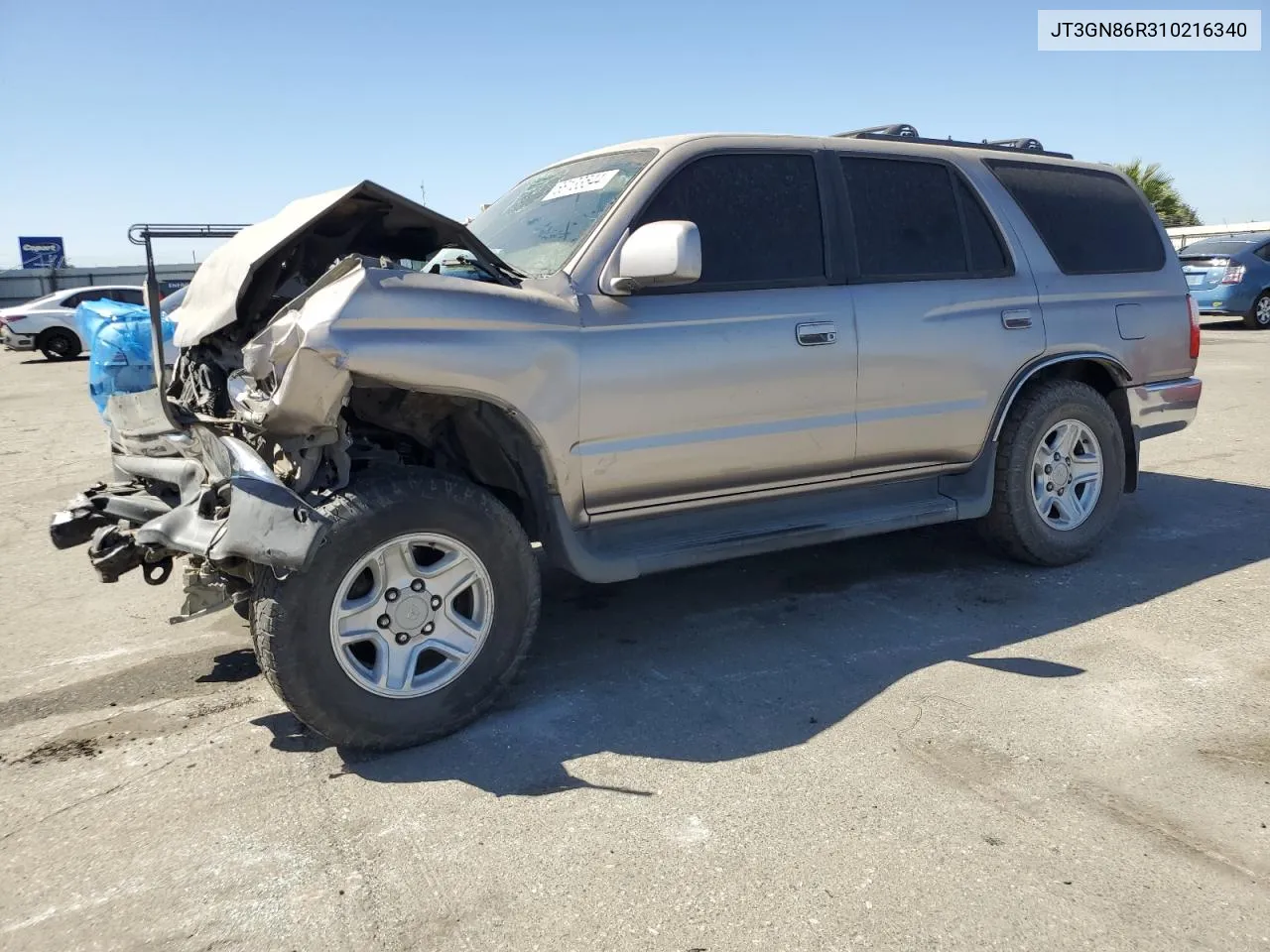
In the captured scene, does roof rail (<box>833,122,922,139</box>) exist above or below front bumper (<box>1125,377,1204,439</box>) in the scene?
above

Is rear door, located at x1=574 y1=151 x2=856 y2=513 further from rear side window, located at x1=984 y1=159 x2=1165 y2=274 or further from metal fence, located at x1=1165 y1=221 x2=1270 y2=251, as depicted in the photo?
metal fence, located at x1=1165 y1=221 x2=1270 y2=251

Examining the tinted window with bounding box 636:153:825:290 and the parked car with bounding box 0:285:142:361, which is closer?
the tinted window with bounding box 636:153:825:290

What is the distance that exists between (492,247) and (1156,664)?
3.21 metres

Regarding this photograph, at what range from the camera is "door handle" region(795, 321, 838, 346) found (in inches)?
158

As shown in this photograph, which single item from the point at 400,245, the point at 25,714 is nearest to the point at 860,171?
the point at 400,245

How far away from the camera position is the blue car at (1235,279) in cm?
1709

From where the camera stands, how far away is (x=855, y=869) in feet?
8.46

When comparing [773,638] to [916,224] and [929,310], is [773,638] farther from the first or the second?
[916,224]

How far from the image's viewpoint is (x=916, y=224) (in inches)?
178

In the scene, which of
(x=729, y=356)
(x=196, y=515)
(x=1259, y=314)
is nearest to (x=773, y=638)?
(x=729, y=356)

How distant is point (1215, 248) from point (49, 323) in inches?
873

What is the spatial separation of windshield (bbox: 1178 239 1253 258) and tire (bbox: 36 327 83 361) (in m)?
21.3

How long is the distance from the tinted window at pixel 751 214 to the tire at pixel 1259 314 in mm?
16561

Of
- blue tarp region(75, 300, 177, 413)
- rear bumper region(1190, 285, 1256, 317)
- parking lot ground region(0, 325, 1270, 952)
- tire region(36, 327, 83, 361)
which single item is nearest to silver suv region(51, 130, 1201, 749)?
parking lot ground region(0, 325, 1270, 952)
